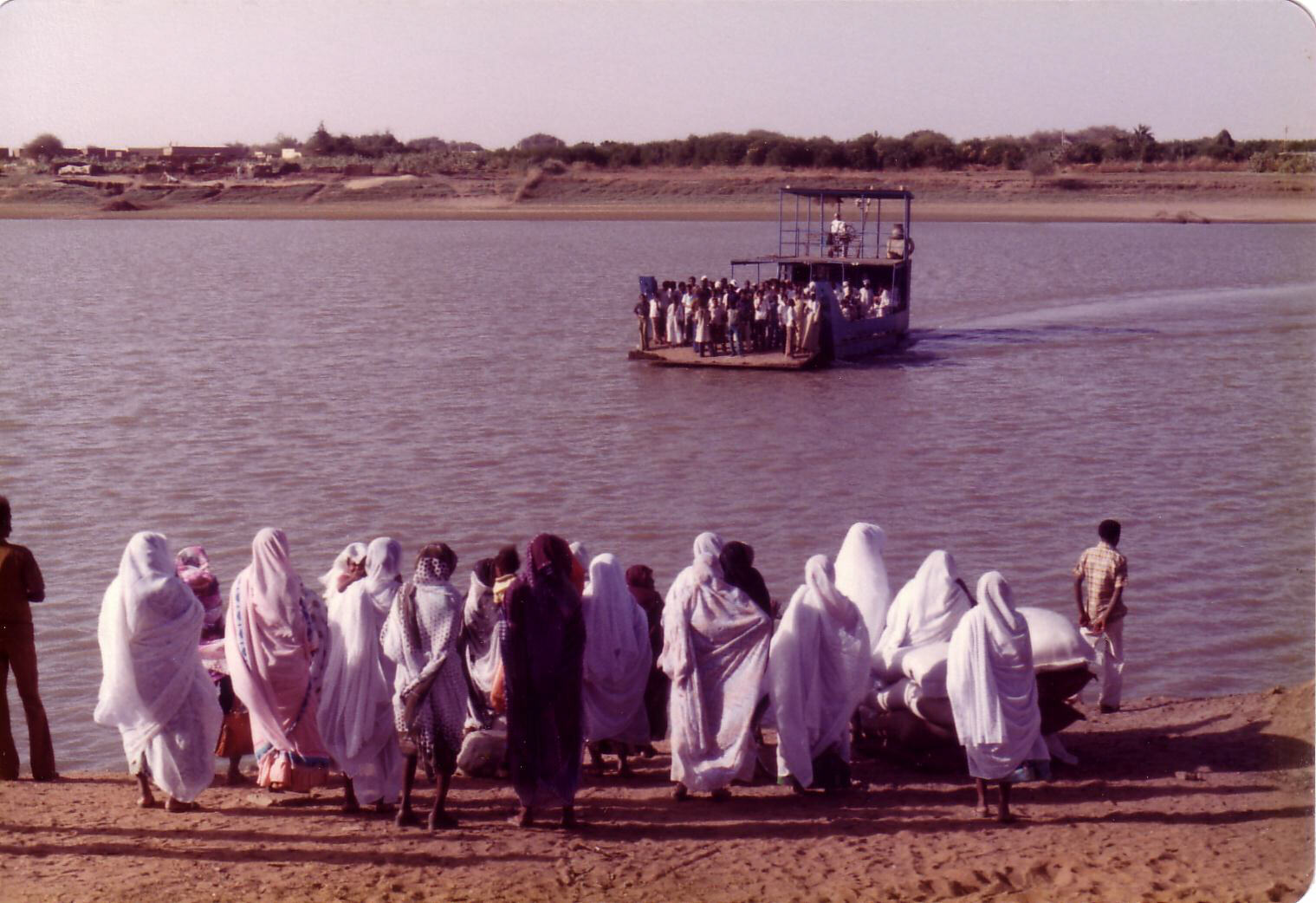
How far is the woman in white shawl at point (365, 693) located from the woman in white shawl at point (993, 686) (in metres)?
2.47

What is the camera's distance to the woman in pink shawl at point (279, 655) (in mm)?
6707

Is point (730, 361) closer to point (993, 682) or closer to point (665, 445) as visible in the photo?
point (665, 445)

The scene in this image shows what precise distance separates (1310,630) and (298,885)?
825 cm

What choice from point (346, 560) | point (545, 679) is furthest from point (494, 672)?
point (346, 560)

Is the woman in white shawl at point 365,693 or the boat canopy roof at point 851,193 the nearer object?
the woman in white shawl at point 365,693

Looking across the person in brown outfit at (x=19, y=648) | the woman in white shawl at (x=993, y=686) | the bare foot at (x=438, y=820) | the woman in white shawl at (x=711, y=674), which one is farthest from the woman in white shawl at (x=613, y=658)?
the person in brown outfit at (x=19, y=648)

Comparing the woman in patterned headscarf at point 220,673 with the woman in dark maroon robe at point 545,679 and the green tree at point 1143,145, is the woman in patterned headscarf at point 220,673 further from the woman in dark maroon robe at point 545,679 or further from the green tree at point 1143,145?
the green tree at point 1143,145

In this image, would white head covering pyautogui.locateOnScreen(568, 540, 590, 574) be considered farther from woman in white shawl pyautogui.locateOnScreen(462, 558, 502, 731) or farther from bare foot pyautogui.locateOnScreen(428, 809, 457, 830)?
bare foot pyautogui.locateOnScreen(428, 809, 457, 830)

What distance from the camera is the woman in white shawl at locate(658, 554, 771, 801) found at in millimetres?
7000

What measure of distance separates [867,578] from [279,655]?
9.78ft

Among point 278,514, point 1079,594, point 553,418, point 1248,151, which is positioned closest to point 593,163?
point 1248,151

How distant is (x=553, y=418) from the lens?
21531mm

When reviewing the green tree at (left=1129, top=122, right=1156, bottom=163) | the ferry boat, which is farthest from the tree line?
the ferry boat

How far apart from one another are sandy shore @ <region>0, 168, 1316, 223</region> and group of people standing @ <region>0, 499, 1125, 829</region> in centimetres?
6357
